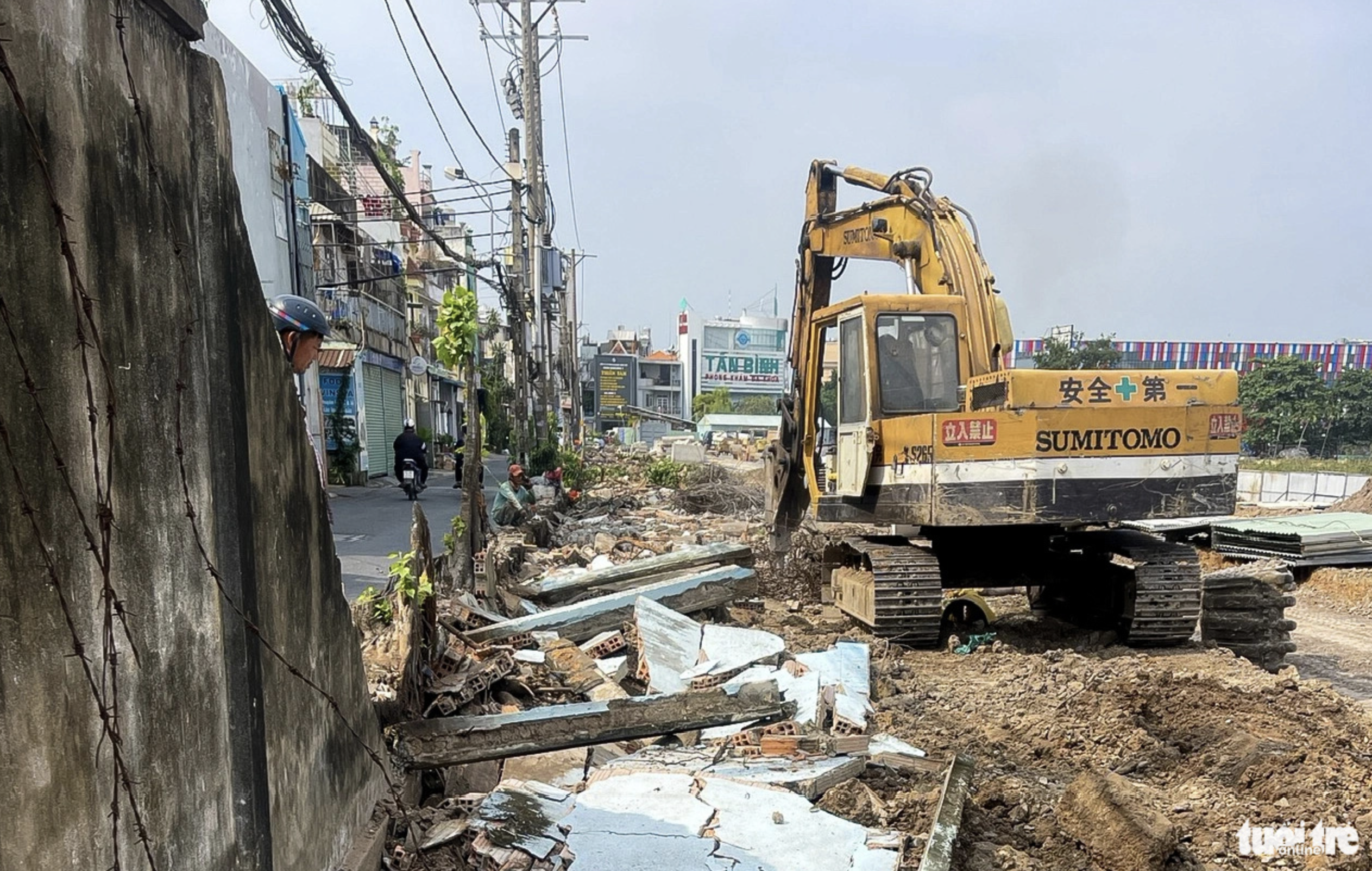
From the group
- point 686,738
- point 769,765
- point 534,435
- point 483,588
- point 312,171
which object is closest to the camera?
point 769,765

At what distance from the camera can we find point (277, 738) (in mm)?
2613

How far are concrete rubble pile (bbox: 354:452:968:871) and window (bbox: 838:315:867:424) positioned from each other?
2218 millimetres

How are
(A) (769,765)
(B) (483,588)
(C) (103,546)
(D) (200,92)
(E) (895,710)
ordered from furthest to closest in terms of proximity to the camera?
(B) (483,588), (E) (895,710), (A) (769,765), (D) (200,92), (C) (103,546)

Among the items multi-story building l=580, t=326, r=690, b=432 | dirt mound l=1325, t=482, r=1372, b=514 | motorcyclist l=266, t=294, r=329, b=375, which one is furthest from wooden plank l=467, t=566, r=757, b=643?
multi-story building l=580, t=326, r=690, b=432

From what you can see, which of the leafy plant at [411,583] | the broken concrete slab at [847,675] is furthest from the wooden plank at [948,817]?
the leafy plant at [411,583]

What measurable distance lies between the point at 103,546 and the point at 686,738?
3967mm

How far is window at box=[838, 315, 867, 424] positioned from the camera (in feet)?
26.4

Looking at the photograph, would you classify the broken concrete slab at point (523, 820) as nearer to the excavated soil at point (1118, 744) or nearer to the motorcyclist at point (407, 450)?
the excavated soil at point (1118, 744)

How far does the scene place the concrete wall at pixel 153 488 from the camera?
1634 millimetres

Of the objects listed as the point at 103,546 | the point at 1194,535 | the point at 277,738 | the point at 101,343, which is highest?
the point at 101,343

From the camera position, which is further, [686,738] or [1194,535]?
[1194,535]

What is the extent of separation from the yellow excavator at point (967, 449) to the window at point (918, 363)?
0.05 feet

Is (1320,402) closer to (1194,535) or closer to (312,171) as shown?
(1194,535)

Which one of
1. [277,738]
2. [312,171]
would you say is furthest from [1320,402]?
[277,738]
